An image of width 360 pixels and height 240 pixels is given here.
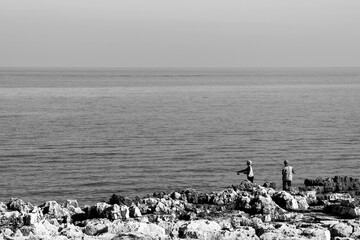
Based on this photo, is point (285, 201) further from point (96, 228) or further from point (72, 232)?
point (72, 232)

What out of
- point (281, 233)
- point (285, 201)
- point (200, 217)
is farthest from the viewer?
point (285, 201)

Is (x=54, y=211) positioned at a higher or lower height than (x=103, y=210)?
lower

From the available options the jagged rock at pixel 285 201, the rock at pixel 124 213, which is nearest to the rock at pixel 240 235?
the rock at pixel 124 213

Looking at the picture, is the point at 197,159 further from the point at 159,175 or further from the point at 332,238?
the point at 332,238

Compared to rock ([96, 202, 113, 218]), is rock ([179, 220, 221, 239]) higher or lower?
higher

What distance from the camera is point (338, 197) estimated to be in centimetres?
2470

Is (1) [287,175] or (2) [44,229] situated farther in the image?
(1) [287,175]

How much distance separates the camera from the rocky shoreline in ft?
57.4

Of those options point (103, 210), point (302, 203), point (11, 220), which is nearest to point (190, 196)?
point (302, 203)

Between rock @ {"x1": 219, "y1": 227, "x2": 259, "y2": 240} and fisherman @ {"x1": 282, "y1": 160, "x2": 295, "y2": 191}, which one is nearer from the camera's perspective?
rock @ {"x1": 219, "y1": 227, "x2": 259, "y2": 240}

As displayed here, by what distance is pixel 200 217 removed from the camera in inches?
827

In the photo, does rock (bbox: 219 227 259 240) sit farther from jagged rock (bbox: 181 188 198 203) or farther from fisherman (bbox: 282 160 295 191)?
fisherman (bbox: 282 160 295 191)

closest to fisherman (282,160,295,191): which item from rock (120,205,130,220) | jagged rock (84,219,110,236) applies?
rock (120,205,130,220)

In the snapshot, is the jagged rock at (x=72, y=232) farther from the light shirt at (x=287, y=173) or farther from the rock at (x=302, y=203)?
the light shirt at (x=287, y=173)
